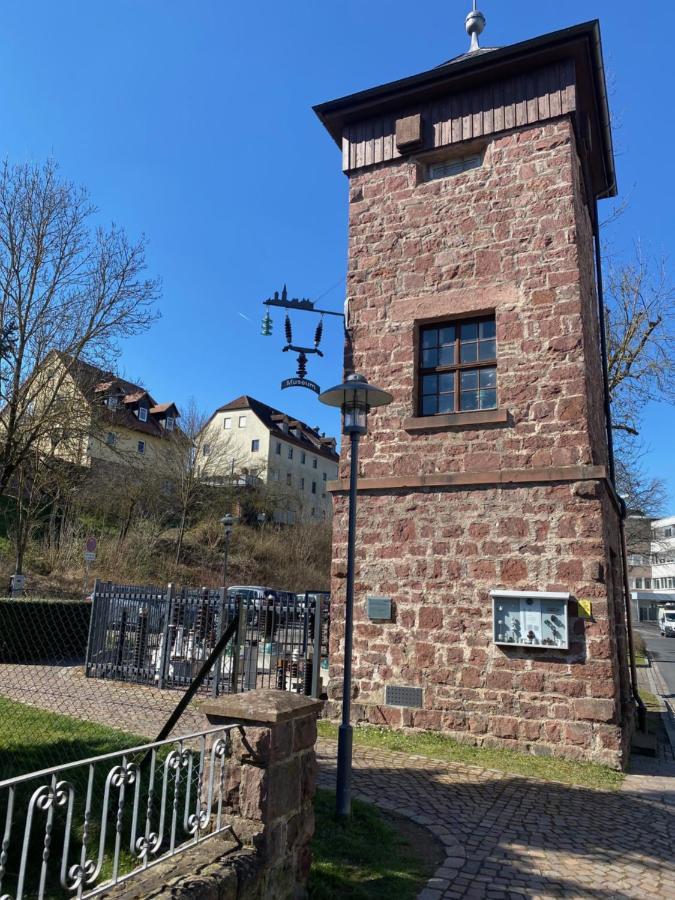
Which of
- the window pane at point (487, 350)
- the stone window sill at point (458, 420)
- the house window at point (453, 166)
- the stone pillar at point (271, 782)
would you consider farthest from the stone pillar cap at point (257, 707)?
the house window at point (453, 166)

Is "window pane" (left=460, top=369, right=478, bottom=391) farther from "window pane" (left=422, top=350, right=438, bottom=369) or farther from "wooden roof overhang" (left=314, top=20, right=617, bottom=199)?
"wooden roof overhang" (left=314, top=20, right=617, bottom=199)

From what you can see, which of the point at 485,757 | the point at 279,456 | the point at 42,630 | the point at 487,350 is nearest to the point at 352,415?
the point at 487,350

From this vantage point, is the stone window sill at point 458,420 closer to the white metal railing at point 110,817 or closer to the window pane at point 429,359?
the window pane at point 429,359

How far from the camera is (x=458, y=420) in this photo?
9.22 metres

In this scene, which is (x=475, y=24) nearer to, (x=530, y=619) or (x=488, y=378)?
(x=488, y=378)

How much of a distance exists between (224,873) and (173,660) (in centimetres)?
937

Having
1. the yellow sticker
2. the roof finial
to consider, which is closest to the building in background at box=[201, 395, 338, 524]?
the roof finial

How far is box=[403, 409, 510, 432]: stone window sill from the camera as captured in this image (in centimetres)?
894

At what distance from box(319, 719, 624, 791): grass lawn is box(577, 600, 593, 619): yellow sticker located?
1679 millimetres

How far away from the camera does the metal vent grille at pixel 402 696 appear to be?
28.5ft

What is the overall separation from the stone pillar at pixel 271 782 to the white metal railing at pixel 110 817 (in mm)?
94

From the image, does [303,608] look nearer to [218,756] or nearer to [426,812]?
[426,812]

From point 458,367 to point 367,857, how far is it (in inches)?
263

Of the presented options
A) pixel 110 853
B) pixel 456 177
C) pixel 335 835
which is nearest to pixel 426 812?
pixel 335 835
